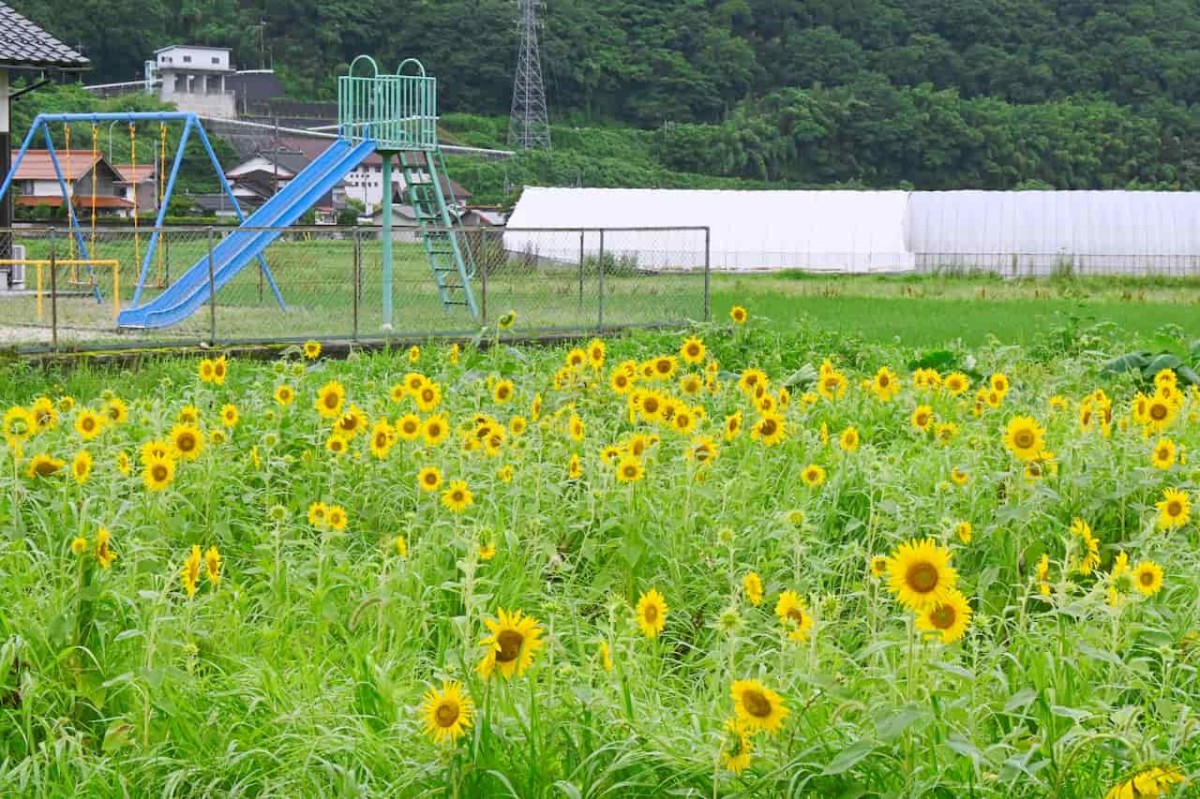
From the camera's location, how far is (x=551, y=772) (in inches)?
128

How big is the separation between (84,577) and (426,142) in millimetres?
15086

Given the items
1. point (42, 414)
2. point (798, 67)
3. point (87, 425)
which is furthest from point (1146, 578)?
point (798, 67)

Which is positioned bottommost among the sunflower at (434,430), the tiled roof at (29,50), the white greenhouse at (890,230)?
the sunflower at (434,430)

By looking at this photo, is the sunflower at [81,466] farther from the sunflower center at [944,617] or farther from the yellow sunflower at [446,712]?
the sunflower center at [944,617]

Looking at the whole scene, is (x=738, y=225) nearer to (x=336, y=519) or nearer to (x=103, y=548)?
(x=336, y=519)

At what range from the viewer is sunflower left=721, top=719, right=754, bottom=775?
9.53 feet

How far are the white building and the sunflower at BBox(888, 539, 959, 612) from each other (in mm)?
60923

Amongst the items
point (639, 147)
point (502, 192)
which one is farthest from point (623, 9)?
point (502, 192)

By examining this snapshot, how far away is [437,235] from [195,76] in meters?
49.5

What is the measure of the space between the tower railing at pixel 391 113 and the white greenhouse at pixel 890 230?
12099 millimetres

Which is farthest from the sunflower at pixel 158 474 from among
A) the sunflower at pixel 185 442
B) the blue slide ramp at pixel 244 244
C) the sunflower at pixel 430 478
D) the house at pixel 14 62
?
the house at pixel 14 62

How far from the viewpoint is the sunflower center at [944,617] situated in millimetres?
3021

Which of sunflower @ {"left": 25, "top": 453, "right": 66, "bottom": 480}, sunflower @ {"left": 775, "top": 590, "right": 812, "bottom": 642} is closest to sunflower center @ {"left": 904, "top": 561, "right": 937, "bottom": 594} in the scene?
sunflower @ {"left": 775, "top": 590, "right": 812, "bottom": 642}

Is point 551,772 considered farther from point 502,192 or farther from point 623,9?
point 623,9
